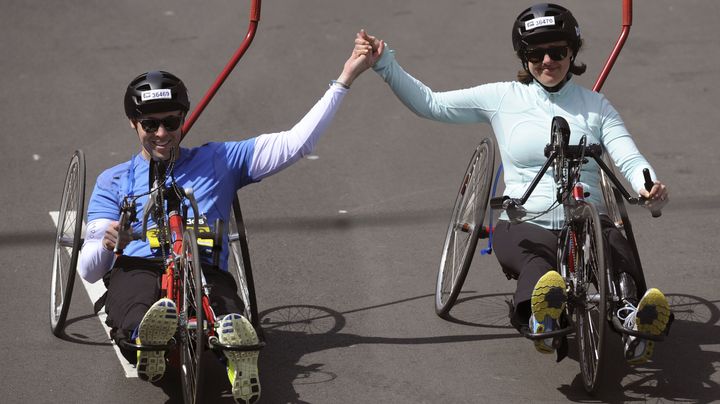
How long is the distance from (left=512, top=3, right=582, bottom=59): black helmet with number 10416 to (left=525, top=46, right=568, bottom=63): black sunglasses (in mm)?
35

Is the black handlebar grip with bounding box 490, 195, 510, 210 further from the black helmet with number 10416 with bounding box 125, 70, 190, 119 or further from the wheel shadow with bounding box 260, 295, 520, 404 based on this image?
the black helmet with number 10416 with bounding box 125, 70, 190, 119

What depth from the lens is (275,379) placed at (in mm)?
6270

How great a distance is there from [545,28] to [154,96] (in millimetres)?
1853

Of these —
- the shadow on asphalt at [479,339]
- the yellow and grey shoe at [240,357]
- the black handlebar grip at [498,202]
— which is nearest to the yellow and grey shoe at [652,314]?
the shadow on asphalt at [479,339]

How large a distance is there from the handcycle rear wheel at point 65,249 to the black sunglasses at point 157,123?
491mm

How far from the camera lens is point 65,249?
284 inches

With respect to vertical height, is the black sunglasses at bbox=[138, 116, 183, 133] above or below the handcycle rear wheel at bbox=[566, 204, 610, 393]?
above

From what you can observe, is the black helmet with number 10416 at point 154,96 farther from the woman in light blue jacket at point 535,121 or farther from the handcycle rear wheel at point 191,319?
the woman in light blue jacket at point 535,121

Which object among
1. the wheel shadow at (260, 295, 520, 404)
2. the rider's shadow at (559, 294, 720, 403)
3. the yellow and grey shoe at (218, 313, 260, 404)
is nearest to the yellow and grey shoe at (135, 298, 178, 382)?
the yellow and grey shoe at (218, 313, 260, 404)

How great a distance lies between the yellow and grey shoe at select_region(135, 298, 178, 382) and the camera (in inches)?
213

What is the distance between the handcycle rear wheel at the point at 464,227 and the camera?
6551 mm

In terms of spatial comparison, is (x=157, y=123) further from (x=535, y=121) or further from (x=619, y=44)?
(x=619, y=44)

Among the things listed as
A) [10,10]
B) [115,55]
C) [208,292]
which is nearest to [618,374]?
[208,292]

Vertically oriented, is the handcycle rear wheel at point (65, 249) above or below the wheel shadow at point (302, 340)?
above
